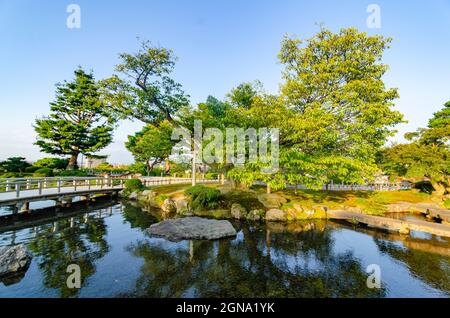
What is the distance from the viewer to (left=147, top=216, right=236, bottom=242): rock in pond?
10875 mm

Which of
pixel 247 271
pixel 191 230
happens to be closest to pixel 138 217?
pixel 191 230

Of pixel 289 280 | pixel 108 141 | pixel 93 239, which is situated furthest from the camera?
pixel 108 141

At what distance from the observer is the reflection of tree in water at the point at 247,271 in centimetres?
621

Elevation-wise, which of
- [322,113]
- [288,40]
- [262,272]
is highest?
[288,40]

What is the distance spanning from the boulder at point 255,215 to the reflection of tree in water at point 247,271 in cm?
413

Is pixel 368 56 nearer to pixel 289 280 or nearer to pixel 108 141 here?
pixel 289 280

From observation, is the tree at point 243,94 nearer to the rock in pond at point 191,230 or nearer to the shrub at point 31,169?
the rock in pond at point 191,230

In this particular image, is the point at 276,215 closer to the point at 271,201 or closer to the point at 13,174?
the point at 271,201

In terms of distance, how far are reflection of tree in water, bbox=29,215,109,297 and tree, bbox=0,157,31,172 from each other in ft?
62.9

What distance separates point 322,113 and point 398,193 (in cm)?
1987

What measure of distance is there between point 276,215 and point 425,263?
765cm

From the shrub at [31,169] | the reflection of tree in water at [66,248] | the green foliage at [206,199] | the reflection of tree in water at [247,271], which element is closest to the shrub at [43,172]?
the shrub at [31,169]
